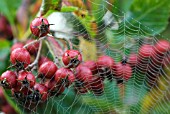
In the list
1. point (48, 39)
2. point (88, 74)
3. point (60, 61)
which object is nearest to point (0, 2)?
point (48, 39)

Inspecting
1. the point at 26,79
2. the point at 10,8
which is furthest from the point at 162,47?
the point at 10,8

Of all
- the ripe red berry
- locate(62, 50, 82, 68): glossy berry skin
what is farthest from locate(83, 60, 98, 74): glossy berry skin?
locate(62, 50, 82, 68): glossy berry skin

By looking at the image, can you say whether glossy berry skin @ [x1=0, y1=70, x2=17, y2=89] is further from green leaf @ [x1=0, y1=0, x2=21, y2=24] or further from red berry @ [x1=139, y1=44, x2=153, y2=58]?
green leaf @ [x1=0, y1=0, x2=21, y2=24]

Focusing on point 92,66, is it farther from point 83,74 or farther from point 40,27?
point 40,27

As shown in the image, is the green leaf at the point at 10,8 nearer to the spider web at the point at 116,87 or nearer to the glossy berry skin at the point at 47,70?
the spider web at the point at 116,87

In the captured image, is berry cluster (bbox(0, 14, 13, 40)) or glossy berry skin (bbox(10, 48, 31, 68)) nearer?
glossy berry skin (bbox(10, 48, 31, 68))

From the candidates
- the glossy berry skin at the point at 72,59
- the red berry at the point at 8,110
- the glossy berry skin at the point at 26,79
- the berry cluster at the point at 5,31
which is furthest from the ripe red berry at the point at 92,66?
the berry cluster at the point at 5,31

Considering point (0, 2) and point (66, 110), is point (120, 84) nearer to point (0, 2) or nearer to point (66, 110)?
point (66, 110)
